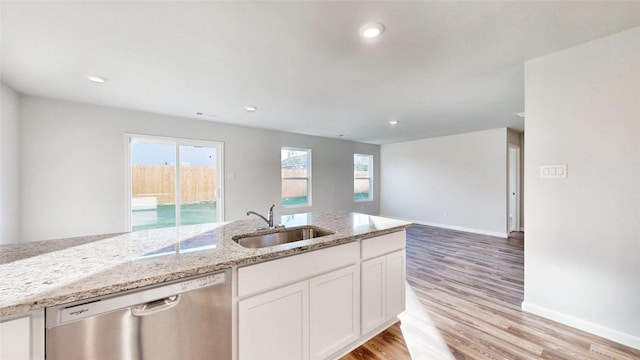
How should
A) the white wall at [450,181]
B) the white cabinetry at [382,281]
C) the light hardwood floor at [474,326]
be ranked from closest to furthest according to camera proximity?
the light hardwood floor at [474,326], the white cabinetry at [382,281], the white wall at [450,181]

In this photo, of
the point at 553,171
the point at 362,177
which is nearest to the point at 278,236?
the point at 553,171

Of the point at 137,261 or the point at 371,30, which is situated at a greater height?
the point at 371,30

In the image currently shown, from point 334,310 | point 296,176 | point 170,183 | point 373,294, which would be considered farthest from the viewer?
point 296,176

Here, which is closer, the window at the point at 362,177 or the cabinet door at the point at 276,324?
the cabinet door at the point at 276,324

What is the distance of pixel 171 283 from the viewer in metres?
1.09

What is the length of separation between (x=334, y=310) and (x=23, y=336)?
1.46 meters

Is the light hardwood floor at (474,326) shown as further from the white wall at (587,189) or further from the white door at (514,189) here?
the white door at (514,189)

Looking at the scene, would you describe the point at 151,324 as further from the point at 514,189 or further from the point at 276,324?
the point at 514,189

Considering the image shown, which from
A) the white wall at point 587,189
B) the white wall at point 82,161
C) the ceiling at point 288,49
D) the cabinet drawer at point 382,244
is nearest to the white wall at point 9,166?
the white wall at point 82,161

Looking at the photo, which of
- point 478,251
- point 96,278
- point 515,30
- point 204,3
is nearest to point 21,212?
point 96,278

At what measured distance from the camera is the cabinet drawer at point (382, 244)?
6.18 ft

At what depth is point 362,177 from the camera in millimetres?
7469

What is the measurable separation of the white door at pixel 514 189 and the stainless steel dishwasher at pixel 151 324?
6510mm

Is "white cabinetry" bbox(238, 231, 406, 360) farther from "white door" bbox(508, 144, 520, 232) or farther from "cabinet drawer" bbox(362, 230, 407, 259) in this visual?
"white door" bbox(508, 144, 520, 232)
